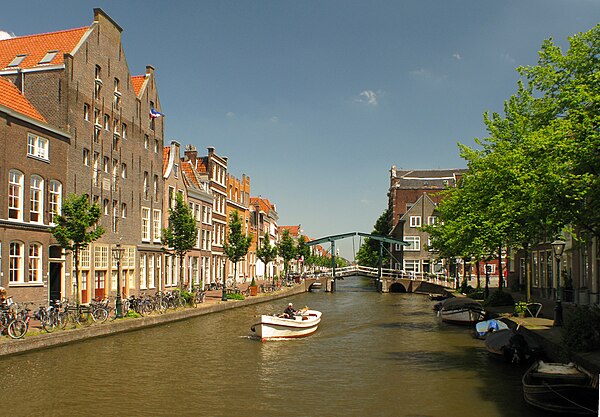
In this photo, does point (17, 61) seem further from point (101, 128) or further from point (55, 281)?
point (55, 281)

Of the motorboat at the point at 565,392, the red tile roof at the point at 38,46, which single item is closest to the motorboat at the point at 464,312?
the motorboat at the point at 565,392

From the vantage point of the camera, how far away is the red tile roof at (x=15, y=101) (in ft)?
106

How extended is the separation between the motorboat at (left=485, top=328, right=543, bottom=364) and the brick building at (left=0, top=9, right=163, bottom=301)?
72.0 feet

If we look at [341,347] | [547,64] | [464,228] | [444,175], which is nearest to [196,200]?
[464,228]

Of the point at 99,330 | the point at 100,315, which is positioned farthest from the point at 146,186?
the point at 99,330

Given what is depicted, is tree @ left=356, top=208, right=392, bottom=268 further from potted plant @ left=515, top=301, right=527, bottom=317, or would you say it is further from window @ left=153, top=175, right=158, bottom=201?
potted plant @ left=515, top=301, right=527, bottom=317

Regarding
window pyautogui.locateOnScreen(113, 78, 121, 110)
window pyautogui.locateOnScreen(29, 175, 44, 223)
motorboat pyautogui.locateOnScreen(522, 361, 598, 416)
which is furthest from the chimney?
motorboat pyautogui.locateOnScreen(522, 361, 598, 416)

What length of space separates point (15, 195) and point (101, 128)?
10.7m

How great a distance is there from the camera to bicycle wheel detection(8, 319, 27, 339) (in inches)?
885

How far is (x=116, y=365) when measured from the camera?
21672 millimetres

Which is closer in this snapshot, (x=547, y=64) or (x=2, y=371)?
(x=2, y=371)

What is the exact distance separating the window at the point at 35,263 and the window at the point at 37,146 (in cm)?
512

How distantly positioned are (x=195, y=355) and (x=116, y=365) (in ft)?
12.3

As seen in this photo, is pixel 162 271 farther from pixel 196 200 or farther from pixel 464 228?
pixel 464 228
